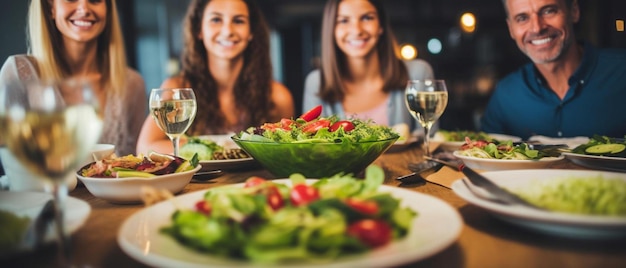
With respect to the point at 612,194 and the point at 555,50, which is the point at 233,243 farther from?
the point at 555,50

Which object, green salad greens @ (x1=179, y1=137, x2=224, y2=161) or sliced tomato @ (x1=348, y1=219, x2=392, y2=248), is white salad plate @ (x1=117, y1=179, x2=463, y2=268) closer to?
sliced tomato @ (x1=348, y1=219, x2=392, y2=248)

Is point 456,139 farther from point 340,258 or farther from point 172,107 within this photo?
point 340,258

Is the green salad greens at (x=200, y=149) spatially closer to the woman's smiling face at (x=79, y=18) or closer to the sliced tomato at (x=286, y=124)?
the sliced tomato at (x=286, y=124)

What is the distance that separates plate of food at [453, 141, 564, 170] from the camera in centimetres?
125

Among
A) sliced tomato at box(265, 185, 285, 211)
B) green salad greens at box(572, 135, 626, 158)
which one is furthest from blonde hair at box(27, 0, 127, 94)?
green salad greens at box(572, 135, 626, 158)

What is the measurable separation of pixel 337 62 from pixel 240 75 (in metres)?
0.76

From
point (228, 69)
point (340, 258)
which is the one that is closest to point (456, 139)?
point (340, 258)

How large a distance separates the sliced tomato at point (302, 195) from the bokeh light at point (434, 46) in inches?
298

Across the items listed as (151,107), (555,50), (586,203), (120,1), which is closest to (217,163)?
(151,107)

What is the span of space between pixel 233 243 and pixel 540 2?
3006mm

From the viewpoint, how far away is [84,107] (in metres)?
0.58

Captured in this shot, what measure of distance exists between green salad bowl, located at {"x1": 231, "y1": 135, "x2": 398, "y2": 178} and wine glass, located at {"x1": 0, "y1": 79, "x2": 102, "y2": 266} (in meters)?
0.60

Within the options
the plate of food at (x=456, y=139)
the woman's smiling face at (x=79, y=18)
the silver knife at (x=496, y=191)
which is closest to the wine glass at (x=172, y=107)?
the silver knife at (x=496, y=191)

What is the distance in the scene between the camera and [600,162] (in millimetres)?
1329
